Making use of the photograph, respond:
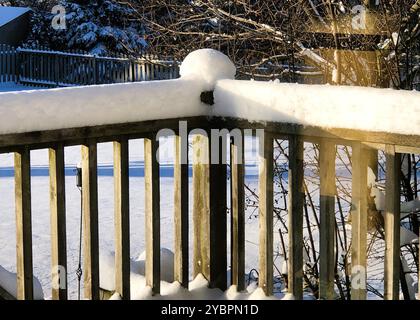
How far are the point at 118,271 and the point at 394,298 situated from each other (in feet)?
3.61

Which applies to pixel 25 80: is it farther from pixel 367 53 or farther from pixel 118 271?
pixel 118 271

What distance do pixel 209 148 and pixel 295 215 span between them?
0.55 meters

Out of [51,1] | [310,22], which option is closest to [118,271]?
[310,22]

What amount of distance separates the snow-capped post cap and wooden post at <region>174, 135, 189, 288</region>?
0.93 feet

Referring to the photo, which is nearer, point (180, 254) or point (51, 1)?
point (180, 254)

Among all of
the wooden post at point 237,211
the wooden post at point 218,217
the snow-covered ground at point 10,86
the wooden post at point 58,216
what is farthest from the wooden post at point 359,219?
the snow-covered ground at point 10,86

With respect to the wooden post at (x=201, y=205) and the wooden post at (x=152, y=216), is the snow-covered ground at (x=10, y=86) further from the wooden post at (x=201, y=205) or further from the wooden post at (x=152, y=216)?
the wooden post at (x=152, y=216)

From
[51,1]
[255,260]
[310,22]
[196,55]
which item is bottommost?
[255,260]

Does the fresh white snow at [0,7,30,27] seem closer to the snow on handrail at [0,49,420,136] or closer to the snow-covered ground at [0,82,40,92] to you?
the snow-covered ground at [0,82,40,92]

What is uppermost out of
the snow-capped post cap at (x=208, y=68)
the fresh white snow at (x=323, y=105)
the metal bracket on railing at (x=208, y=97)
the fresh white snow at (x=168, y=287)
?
the snow-capped post cap at (x=208, y=68)

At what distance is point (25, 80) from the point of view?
26188 millimetres

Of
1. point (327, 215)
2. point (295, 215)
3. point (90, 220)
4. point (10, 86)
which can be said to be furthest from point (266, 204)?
point (10, 86)

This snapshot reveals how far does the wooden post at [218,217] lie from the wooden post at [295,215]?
424mm

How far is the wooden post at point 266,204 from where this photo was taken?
3.51m
